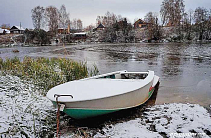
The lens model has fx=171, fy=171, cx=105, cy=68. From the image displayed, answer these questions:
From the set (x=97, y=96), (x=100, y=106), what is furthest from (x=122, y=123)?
(x=97, y=96)

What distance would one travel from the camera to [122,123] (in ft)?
9.95

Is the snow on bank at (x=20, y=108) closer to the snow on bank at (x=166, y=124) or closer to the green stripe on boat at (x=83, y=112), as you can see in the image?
the green stripe on boat at (x=83, y=112)

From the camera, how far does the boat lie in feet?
9.07

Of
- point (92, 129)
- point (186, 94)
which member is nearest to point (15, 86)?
point (92, 129)

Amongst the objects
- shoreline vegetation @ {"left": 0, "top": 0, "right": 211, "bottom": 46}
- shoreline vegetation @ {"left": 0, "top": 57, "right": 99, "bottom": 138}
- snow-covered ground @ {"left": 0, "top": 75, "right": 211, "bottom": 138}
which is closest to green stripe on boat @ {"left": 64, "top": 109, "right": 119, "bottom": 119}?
snow-covered ground @ {"left": 0, "top": 75, "right": 211, "bottom": 138}

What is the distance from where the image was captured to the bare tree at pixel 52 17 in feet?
176

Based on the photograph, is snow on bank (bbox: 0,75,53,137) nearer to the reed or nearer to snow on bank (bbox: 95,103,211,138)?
the reed

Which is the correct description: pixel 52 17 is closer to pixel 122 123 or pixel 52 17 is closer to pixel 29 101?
pixel 29 101

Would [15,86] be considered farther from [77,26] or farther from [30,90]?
[77,26]

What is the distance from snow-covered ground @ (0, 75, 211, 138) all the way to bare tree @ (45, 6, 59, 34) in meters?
53.6

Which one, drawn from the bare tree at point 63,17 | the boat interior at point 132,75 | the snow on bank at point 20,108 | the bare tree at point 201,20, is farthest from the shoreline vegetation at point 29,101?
the bare tree at point 63,17

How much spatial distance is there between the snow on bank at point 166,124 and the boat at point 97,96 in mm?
337

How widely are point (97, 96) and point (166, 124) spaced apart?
1.26m

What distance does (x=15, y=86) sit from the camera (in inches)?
158
